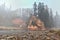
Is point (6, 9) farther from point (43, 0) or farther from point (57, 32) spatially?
point (57, 32)

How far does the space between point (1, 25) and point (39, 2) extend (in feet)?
3.99

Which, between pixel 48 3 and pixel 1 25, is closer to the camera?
pixel 1 25

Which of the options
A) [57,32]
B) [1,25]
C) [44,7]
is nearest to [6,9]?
[1,25]

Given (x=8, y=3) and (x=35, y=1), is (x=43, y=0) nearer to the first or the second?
(x=35, y=1)

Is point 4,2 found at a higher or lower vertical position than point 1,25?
higher

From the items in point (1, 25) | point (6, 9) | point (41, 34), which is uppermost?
point (6, 9)

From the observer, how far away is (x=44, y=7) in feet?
12.4

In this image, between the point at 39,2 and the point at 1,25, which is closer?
the point at 1,25

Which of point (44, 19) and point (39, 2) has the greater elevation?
point (39, 2)

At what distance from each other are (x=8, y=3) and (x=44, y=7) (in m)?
1.00

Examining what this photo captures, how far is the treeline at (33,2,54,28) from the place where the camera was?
372cm

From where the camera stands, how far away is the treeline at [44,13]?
3.72 meters

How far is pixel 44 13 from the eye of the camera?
3.76 meters

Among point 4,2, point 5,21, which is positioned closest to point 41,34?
point 5,21
